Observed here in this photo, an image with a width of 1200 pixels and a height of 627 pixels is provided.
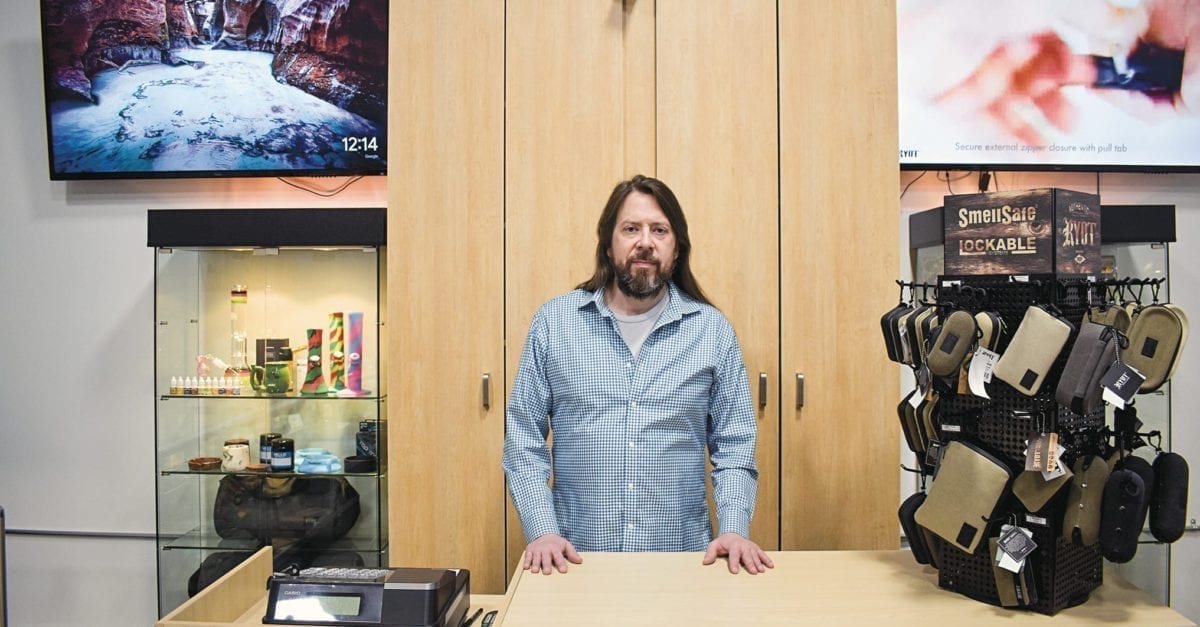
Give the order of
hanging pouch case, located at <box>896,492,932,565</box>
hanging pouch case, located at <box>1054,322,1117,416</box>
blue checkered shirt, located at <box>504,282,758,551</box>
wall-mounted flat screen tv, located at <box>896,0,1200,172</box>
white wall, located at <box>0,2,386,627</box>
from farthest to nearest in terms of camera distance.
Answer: white wall, located at <box>0,2,386,627</box> < wall-mounted flat screen tv, located at <box>896,0,1200,172</box> < blue checkered shirt, located at <box>504,282,758,551</box> < hanging pouch case, located at <box>896,492,932,565</box> < hanging pouch case, located at <box>1054,322,1117,416</box>

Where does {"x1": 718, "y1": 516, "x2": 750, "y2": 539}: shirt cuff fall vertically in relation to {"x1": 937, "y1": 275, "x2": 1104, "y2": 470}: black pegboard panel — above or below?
below

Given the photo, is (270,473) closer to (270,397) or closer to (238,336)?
(270,397)

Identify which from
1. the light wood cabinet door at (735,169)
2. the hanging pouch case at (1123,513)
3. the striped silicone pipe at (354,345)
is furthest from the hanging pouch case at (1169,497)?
the striped silicone pipe at (354,345)

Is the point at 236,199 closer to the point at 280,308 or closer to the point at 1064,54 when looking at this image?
the point at 280,308

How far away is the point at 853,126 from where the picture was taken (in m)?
2.48

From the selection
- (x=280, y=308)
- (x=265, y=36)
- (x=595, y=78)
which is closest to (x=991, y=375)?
(x=595, y=78)

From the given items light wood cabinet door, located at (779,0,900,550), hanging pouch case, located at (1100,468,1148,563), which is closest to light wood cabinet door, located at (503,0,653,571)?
light wood cabinet door, located at (779,0,900,550)

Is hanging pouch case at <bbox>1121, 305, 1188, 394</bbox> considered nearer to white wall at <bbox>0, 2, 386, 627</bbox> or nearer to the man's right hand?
the man's right hand

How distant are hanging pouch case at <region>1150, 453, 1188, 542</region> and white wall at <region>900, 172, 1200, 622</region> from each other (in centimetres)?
172

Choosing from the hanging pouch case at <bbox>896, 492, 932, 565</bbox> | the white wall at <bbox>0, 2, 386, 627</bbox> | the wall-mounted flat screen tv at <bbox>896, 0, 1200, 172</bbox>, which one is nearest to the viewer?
the hanging pouch case at <bbox>896, 492, 932, 565</bbox>

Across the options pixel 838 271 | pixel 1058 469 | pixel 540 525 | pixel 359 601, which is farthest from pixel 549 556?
pixel 838 271

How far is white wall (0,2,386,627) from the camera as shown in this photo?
322 cm

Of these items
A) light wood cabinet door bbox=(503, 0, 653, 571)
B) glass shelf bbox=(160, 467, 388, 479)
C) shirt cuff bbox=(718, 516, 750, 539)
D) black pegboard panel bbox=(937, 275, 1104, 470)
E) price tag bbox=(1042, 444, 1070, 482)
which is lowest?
glass shelf bbox=(160, 467, 388, 479)

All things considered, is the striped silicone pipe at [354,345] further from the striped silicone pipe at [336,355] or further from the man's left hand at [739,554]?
the man's left hand at [739,554]
